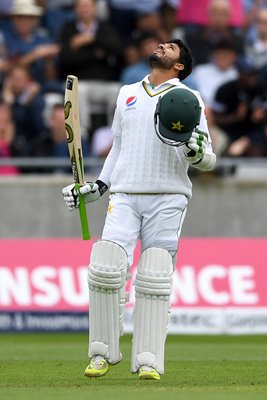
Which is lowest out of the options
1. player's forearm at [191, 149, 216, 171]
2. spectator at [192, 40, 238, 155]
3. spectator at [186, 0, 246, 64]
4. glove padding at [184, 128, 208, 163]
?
spectator at [192, 40, 238, 155]

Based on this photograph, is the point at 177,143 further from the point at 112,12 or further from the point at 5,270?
the point at 112,12

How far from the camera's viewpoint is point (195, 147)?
7.52 m

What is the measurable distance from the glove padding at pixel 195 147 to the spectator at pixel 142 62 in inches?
303

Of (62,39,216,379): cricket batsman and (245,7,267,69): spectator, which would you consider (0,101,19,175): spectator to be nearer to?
(245,7,267,69): spectator

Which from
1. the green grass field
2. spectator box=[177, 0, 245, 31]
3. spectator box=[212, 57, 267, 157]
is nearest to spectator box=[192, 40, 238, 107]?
spectator box=[212, 57, 267, 157]

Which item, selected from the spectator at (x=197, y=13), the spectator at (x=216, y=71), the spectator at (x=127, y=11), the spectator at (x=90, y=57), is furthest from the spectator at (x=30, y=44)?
the spectator at (x=216, y=71)

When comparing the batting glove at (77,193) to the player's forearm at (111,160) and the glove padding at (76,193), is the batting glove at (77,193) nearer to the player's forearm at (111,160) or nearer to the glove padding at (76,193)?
the glove padding at (76,193)

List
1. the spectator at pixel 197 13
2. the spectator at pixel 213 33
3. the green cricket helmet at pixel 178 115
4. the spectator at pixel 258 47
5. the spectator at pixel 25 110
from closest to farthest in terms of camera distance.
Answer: the green cricket helmet at pixel 178 115
the spectator at pixel 25 110
the spectator at pixel 213 33
the spectator at pixel 258 47
the spectator at pixel 197 13

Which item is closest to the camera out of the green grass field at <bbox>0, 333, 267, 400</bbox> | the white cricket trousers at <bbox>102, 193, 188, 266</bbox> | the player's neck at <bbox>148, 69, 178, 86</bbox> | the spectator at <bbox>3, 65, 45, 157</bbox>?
the green grass field at <bbox>0, 333, 267, 400</bbox>

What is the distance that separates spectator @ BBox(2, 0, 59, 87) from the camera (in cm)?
1574


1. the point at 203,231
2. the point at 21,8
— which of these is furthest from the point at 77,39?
the point at 203,231

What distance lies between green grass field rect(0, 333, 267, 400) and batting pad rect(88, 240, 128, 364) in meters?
0.24

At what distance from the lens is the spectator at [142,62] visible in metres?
15.3

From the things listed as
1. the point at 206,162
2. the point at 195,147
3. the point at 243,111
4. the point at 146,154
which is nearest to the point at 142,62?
the point at 243,111
